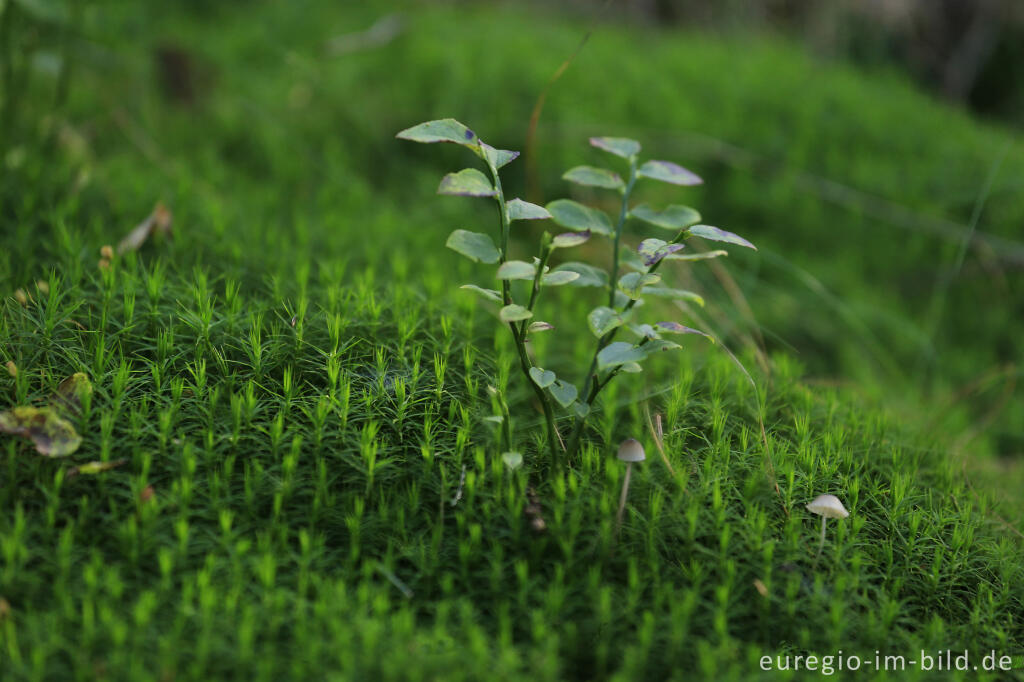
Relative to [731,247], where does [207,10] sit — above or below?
above

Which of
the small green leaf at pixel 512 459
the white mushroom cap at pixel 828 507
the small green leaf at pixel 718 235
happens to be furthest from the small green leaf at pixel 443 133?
the white mushroom cap at pixel 828 507

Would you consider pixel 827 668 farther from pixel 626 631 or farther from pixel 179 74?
pixel 179 74

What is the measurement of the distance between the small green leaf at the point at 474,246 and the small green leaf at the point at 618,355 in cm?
28

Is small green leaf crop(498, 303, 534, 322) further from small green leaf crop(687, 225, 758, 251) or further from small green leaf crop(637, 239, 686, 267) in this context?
small green leaf crop(687, 225, 758, 251)

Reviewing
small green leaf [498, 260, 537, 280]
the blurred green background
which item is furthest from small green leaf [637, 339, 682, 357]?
the blurred green background

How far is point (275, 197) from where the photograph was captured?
2.77 metres

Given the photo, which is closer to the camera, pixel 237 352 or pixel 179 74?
pixel 237 352

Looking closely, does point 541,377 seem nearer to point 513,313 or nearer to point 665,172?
point 513,313

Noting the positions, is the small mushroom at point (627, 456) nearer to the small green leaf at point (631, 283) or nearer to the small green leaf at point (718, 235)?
the small green leaf at point (631, 283)

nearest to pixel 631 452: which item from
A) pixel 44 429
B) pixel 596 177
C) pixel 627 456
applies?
pixel 627 456

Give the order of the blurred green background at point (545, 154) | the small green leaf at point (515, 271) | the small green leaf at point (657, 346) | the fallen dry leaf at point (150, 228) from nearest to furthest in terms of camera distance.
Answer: the small green leaf at point (515, 271), the small green leaf at point (657, 346), the fallen dry leaf at point (150, 228), the blurred green background at point (545, 154)

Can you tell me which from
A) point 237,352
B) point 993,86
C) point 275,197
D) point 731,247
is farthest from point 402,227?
point 993,86

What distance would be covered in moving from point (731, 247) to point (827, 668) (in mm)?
1981

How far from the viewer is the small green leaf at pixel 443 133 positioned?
1.43 m
